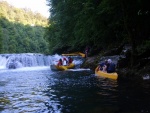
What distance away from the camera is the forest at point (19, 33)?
81.6 meters

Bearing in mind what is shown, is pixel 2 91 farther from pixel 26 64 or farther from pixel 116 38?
pixel 26 64

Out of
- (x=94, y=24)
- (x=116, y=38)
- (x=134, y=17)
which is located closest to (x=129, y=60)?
(x=134, y=17)

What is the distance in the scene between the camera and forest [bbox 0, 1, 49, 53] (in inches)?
3211

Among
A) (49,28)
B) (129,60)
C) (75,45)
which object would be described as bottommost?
(129,60)

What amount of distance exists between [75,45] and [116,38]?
8454 mm

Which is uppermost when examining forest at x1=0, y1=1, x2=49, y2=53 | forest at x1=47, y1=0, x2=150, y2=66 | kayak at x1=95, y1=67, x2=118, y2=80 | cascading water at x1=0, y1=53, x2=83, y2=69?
forest at x1=0, y1=1, x2=49, y2=53

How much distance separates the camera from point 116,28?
26.3m

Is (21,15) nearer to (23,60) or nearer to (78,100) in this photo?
(23,60)

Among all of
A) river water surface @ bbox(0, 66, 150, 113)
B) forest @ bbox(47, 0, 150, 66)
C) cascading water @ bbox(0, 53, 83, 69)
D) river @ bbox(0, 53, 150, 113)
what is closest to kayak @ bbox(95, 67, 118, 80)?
forest @ bbox(47, 0, 150, 66)

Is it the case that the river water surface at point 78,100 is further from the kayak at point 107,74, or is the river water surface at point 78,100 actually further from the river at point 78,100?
the kayak at point 107,74

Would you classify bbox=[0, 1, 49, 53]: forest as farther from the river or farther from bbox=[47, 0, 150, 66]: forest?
the river

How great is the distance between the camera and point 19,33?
312 feet

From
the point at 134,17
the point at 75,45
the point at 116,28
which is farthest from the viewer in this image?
the point at 75,45

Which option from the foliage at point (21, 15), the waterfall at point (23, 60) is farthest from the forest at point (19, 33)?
the waterfall at point (23, 60)
